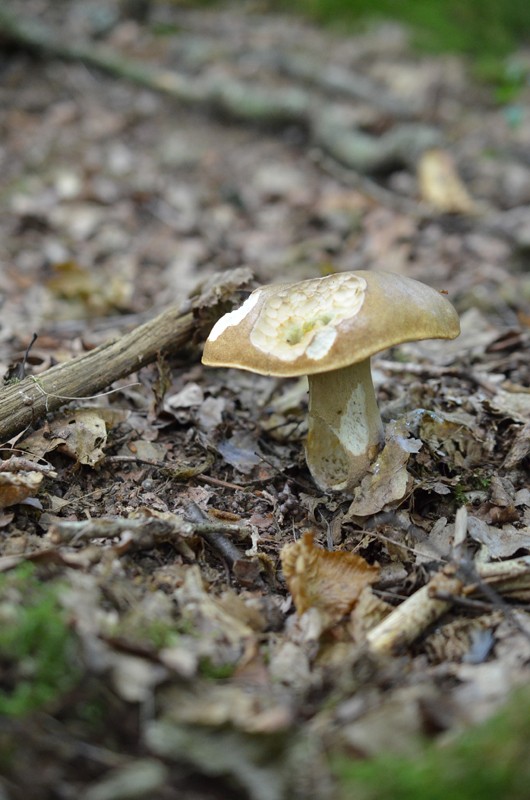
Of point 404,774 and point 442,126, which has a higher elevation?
point 404,774

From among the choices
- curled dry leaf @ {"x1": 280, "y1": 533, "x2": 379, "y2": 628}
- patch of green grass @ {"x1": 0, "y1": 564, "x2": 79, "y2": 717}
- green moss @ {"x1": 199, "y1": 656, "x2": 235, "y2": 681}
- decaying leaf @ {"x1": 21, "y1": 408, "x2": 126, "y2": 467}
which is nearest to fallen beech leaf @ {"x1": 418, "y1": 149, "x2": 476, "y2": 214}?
decaying leaf @ {"x1": 21, "y1": 408, "x2": 126, "y2": 467}

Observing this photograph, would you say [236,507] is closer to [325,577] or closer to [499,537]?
[325,577]

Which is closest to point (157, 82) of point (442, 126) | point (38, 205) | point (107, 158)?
point (107, 158)

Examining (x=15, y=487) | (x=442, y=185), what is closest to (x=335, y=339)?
(x=15, y=487)

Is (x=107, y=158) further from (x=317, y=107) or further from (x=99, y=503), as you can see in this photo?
(x=99, y=503)

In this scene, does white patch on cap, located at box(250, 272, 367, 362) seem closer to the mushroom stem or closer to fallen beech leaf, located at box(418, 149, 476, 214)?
the mushroom stem

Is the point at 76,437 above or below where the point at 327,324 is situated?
below
